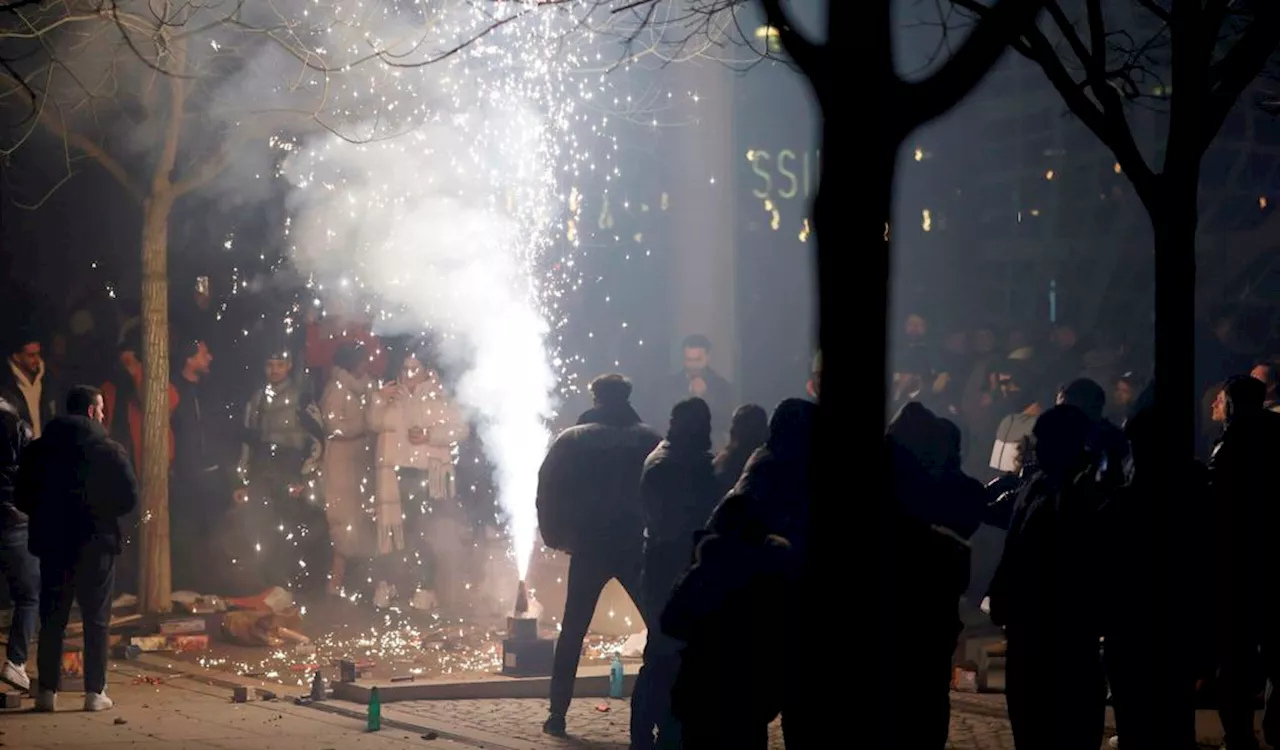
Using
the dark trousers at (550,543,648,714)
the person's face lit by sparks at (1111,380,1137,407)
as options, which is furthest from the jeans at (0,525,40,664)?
the person's face lit by sparks at (1111,380,1137,407)

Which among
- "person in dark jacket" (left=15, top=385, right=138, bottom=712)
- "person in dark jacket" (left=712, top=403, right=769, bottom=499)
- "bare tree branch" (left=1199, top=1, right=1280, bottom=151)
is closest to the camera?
"bare tree branch" (left=1199, top=1, right=1280, bottom=151)

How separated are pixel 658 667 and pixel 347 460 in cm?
835

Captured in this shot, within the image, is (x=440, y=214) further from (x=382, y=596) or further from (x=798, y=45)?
(x=798, y=45)

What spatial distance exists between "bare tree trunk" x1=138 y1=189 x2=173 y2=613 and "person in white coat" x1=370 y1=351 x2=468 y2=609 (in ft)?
6.69

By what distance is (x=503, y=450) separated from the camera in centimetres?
1845

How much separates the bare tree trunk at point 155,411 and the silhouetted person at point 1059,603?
366 inches

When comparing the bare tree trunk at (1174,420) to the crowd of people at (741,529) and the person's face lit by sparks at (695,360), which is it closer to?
the crowd of people at (741,529)

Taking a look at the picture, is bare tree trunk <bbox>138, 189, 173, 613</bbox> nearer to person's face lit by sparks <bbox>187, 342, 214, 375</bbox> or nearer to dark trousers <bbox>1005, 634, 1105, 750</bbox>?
person's face lit by sparks <bbox>187, 342, 214, 375</bbox>

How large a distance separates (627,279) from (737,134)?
9.00 ft

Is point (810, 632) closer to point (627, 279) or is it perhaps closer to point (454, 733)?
point (454, 733)

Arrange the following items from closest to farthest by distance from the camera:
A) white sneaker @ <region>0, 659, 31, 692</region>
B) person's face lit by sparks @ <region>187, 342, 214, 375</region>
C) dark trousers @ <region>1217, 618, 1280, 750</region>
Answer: dark trousers @ <region>1217, 618, 1280, 750</region> < white sneaker @ <region>0, 659, 31, 692</region> < person's face lit by sparks @ <region>187, 342, 214, 375</region>

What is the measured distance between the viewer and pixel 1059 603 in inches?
301

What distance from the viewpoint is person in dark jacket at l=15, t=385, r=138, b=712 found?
10.3 metres

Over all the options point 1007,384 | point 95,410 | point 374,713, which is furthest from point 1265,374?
point 95,410
